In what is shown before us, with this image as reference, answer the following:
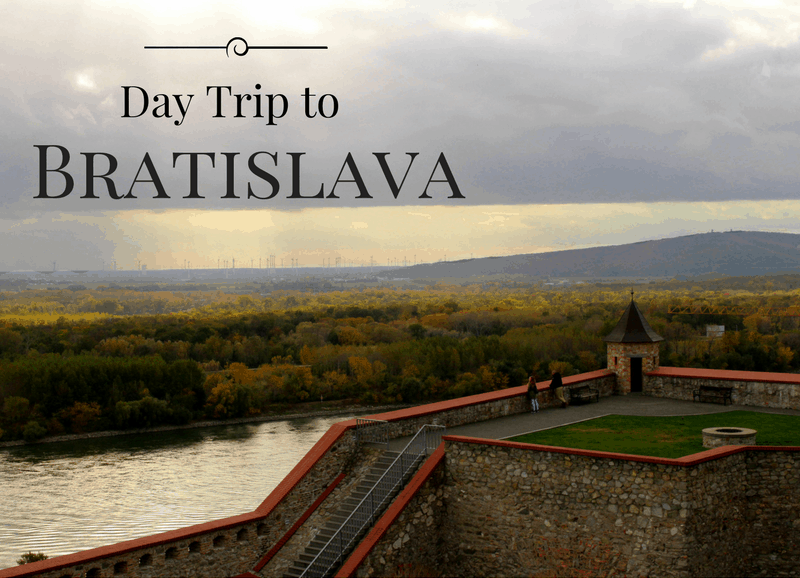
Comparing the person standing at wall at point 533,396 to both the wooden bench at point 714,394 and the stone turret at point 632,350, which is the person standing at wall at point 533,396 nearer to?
the stone turret at point 632,350

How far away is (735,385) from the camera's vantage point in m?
14.3

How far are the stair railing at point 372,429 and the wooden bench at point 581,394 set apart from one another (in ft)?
14.7

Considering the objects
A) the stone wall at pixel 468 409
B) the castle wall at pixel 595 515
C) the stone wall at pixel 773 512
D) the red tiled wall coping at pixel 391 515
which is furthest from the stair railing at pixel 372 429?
the stone wall at pixel 773 512

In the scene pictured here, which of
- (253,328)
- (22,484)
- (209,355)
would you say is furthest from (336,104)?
(253,328)

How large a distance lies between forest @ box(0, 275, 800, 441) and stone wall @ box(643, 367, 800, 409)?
1148 inches

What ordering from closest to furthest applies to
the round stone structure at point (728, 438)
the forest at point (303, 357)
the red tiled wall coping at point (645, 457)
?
1. the red tiled wall coping at point (645, 457)
2. the round stone structure at point (728, 438)
3. the forest at point (303, 357)

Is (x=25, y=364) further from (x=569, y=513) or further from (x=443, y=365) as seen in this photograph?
(x=569, y=513)

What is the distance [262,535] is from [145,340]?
168 ft

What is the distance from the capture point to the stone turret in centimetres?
1538

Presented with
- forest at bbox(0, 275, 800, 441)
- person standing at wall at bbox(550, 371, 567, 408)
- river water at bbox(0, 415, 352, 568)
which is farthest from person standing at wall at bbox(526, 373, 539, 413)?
forest at bbox(0, 275, 800, 441)

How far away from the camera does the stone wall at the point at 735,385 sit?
13539 mm

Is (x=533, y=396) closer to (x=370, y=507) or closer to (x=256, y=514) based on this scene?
(x=370, y=507)

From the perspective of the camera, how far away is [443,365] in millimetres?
51281

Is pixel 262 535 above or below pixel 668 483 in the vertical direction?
below
